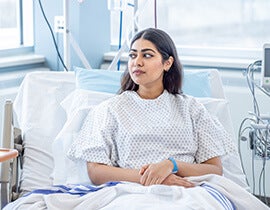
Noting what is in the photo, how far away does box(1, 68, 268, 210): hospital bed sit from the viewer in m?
1.89

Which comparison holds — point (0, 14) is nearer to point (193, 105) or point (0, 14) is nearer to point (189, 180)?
point (193, 105)

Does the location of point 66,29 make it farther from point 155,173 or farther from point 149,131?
point 155,173

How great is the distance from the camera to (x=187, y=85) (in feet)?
8.80

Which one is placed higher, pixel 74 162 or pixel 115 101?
pixel 115 101

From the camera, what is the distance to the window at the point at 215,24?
3.44m

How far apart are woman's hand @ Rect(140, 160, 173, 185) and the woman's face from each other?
384 millimetres

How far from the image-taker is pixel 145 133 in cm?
221

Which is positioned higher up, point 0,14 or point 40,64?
point 0,14

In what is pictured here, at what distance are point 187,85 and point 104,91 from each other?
1.34 feet

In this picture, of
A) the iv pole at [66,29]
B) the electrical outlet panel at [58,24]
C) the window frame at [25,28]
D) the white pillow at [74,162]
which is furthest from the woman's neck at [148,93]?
the window frame at [25,28]

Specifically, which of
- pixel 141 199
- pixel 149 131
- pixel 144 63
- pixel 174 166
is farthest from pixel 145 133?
pixel 141 199

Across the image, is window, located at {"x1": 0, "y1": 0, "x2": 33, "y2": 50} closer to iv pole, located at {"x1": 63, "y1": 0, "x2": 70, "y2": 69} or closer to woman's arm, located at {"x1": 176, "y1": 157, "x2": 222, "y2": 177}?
iv pole, located at {"x1": 63, "y1": 0, "x2": 70, "y2": 69}

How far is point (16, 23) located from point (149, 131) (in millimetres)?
1835

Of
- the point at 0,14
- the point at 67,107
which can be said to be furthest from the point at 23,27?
the point at 67,107
